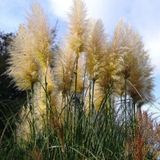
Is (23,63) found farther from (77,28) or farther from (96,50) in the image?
(96,50)

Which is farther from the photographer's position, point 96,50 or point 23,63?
point 23,63

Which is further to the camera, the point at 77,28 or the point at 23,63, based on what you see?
the point at 23,63

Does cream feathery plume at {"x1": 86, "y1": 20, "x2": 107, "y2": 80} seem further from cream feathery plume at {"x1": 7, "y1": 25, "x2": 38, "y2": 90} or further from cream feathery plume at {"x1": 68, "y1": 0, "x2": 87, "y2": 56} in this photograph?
cream feathery plume at {"x1": 7, "y1": 25, "x2": 38, "y2": 90}

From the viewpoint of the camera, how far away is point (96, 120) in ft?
14.0

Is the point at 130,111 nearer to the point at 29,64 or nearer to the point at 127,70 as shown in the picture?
the point at 127,70

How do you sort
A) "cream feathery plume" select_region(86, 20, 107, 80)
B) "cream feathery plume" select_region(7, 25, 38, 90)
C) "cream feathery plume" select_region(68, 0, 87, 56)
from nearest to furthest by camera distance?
1. "cream feathery plume" select_region(86, 20, 107, 80)
2. "cream feathery plume" select_region(68, 0, 87, 56)
3. "cream feathery plume" select_region(7, 25, 38, 90)

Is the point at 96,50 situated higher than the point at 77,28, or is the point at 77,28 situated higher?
the point at 77,28

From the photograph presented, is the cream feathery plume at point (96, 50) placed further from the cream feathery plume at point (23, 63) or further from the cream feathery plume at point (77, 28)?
the cream feathery plume at point (23, 63)

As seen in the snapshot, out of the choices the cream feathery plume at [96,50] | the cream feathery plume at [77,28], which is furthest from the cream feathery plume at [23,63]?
the cream feathery plume at [96,50]

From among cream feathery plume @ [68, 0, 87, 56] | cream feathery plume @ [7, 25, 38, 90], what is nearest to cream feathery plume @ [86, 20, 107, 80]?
cream feathery plume @ [68, 0, 87, 56]

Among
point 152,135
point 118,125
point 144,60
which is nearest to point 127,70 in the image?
point 144,60

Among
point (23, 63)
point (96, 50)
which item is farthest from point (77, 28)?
point (23, 63)

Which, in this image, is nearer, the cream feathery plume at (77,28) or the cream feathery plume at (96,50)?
the cream feathery plume at (96,50)

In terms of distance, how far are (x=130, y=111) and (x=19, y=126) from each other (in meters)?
1.08
